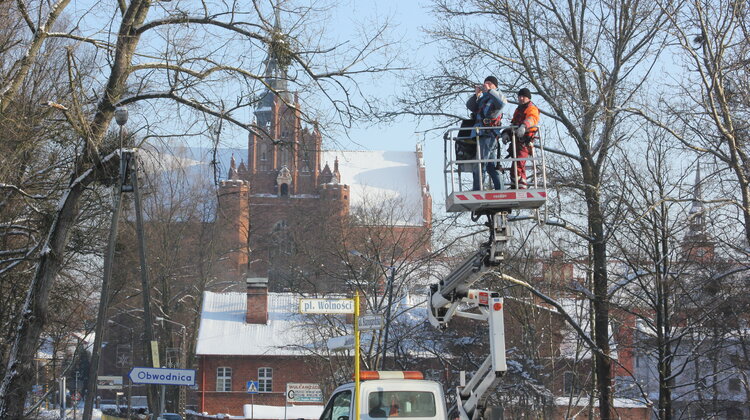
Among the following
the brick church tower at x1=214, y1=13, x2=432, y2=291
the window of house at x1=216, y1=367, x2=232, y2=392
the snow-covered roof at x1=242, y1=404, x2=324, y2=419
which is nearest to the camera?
the snow-covered roof at x1=242, y1=404, x2=324, y2=419

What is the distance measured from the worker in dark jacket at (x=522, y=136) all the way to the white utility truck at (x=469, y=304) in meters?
0.10

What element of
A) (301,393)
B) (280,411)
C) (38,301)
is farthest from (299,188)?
(38,301)

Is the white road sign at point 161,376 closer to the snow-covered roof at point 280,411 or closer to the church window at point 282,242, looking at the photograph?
the snow-covered roof at point 280,411

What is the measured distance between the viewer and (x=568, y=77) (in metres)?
21.2

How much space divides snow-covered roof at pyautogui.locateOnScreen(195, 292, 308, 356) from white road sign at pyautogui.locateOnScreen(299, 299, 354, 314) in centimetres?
3790

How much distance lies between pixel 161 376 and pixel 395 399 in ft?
23.4

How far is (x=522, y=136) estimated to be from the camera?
34.8 ft

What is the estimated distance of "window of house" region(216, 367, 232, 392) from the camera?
172ft

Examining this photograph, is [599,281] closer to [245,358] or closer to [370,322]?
[370,322]

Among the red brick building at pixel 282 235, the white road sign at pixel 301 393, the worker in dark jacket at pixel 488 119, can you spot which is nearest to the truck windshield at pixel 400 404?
the worker in dark jacket at pixel 488 119

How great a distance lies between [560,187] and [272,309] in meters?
37.3

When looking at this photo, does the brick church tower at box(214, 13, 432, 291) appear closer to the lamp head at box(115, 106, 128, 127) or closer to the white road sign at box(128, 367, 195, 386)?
the white road sign at box(128, 367, 195, 386)

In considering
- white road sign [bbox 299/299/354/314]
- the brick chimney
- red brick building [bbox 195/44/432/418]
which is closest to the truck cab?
white road sign [bbox 299/299/354/314]

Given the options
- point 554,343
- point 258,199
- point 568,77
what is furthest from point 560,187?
point 258,199
